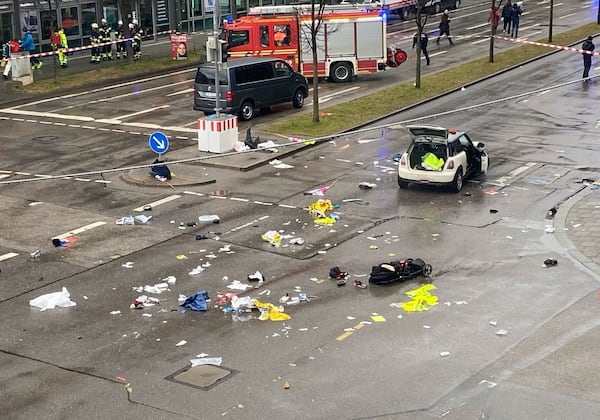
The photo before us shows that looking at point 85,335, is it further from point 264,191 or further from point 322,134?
point 322,134

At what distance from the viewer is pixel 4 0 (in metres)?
42.6

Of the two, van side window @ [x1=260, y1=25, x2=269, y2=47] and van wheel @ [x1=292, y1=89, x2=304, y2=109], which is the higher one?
van side window @ [x1=260, y1=25, x2=269, y2=47]

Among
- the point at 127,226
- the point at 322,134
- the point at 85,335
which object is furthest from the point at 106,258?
the point at 322,134

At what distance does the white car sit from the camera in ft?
75.2

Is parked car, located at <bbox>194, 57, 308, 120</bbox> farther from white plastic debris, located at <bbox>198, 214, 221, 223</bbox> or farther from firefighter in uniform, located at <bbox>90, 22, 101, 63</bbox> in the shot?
firefighter in uniform, located at <bbox>90, 22, 101, 63</bbox>

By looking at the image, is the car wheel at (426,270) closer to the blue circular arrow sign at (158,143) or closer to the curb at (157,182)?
the curb at (157,182)

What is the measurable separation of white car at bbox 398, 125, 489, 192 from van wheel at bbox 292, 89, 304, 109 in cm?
1106

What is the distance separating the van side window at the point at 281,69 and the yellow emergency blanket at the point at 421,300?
57.5 ft

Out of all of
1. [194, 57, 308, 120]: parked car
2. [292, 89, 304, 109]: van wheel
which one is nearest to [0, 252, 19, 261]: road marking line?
[194, 57, 308, 120]: parked car

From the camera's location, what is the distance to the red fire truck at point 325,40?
3950 cm

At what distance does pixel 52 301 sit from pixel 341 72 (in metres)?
25.3

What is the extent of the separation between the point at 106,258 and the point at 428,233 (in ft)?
21.4

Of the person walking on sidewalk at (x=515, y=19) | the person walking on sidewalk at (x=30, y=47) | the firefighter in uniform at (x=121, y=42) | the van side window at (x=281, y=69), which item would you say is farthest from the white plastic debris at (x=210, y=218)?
the person walking on sidewalk at (x=515, y=19)

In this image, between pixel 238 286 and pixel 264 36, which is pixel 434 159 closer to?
pixel 238 286
